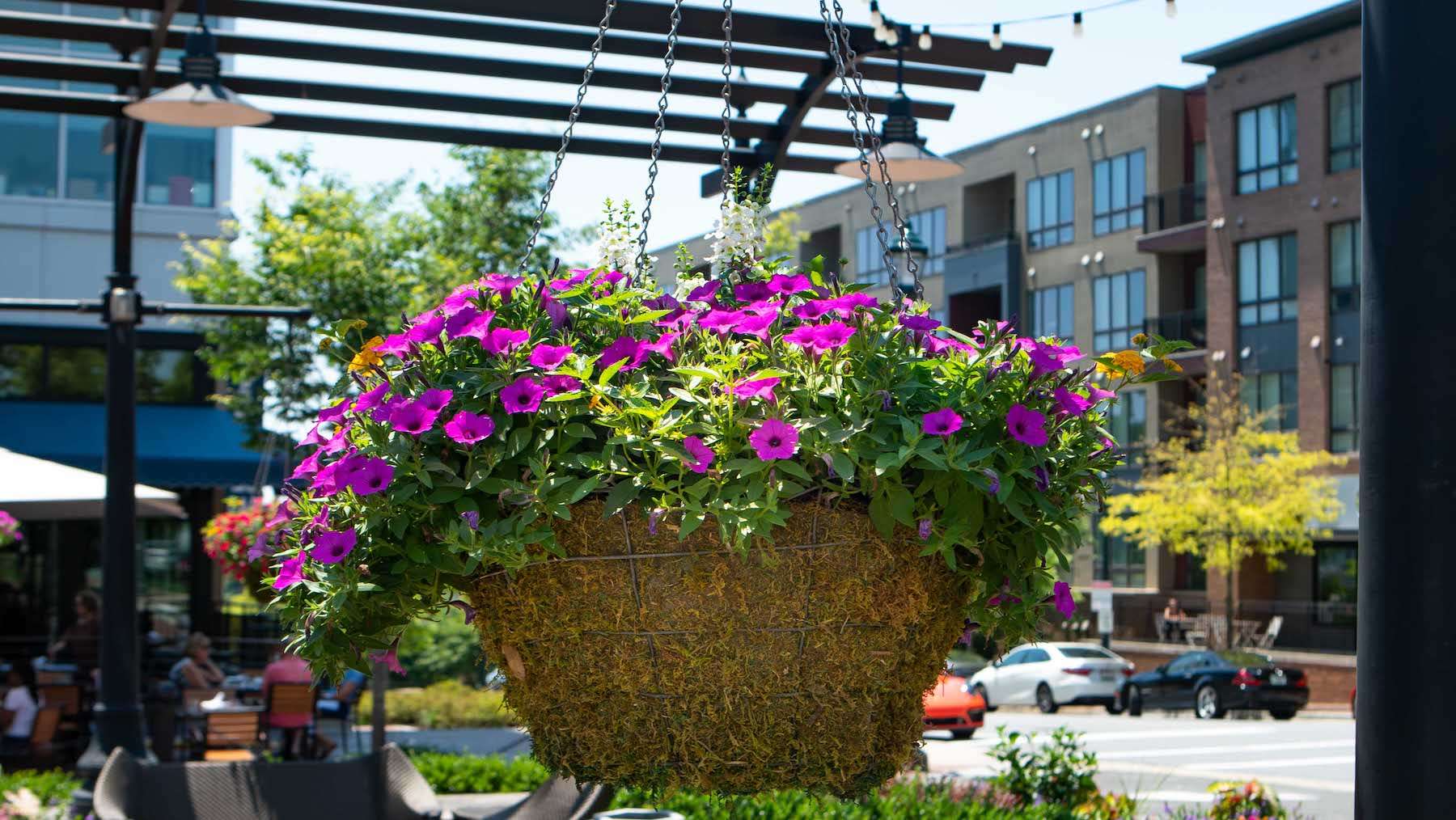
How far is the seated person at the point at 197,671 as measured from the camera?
1591 centimetres

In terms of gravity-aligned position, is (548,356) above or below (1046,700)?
above

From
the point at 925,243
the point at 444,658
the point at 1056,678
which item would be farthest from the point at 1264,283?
the point at 444,658

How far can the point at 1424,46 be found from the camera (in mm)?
2572

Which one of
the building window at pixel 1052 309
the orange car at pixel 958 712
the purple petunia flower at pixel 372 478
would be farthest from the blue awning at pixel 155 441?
the building window at pixel 1052 309

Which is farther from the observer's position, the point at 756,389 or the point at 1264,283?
the point at 1264,283

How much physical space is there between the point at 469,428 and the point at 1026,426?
2.87 ft

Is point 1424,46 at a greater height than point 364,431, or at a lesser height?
greater

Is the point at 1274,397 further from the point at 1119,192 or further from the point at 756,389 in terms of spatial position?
the point at 756,389

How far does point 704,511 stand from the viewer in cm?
236

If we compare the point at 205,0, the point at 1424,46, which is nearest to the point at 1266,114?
the point at 205,0

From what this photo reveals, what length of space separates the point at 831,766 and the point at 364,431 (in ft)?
3.14

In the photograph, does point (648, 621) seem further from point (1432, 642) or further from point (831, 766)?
point (1432, 642)

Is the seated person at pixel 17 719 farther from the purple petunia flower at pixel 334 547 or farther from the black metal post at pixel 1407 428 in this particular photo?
the black metal post at pixel 1407 428

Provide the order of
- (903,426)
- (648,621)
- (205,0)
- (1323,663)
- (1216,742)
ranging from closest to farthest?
(903,426), (648,621), (205,0), (1216,742), (1323,663)
